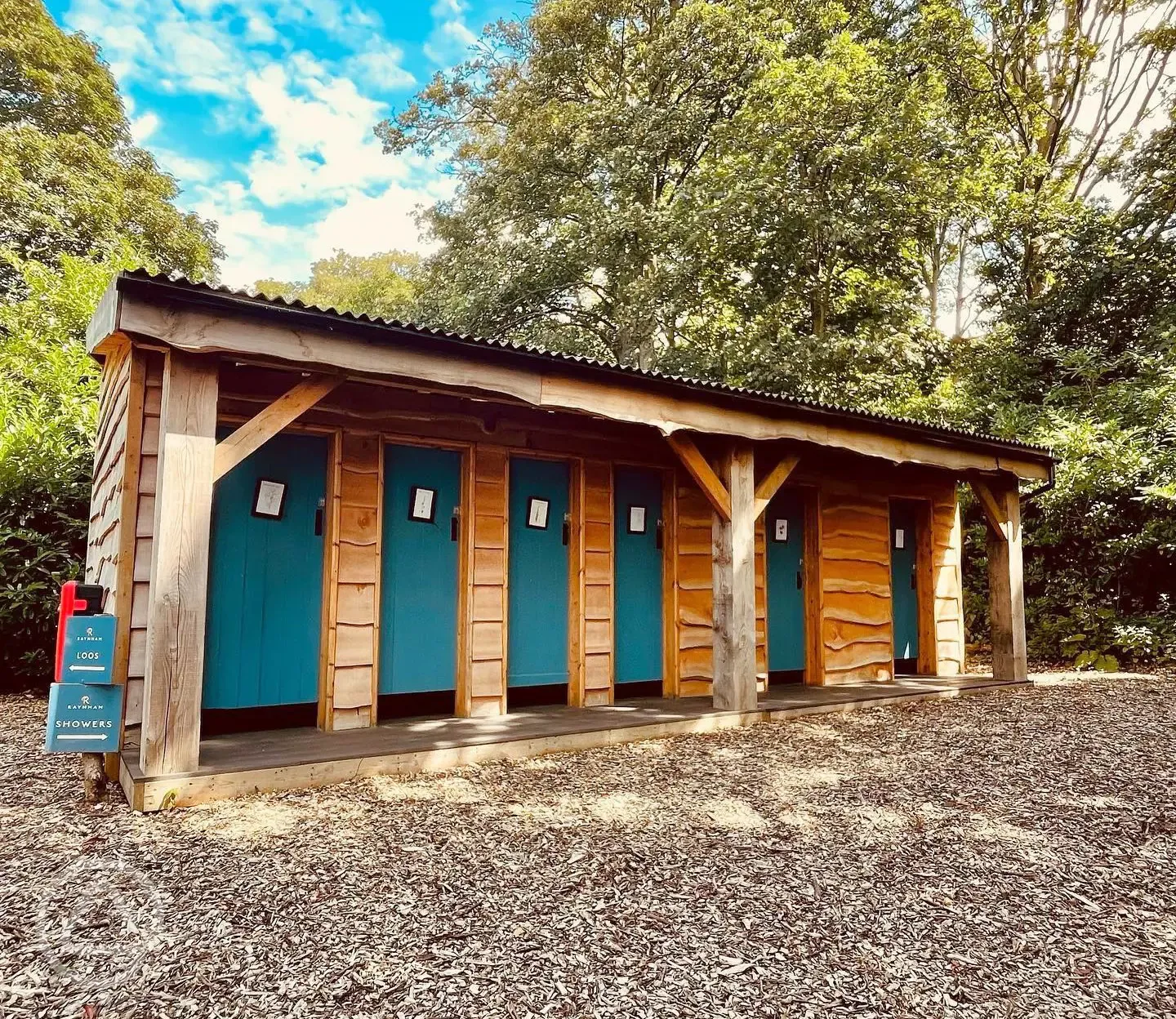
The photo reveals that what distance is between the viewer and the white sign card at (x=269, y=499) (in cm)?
426

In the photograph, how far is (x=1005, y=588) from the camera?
6.64 m

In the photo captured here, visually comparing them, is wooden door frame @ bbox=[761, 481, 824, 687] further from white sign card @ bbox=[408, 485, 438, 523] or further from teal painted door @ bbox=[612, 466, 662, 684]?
white sign card @ bbox=[408, 485, 438, 523]

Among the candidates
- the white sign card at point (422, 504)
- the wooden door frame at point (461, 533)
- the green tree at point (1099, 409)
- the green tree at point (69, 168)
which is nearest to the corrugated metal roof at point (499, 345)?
the wooden door frame at point (461, 533)

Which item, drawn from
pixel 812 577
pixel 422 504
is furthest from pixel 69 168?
pixel 812 577

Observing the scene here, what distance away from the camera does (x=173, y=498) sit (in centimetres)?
323

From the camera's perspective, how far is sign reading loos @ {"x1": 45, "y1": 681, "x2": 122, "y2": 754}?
118 inches

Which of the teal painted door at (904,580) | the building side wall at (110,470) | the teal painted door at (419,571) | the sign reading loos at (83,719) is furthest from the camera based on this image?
the teal painted door at (904,580)

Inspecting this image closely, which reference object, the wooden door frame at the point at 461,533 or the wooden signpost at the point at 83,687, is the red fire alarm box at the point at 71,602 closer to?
the wooden signpost at the point at 83,687

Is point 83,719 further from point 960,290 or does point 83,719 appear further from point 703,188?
point 960,290

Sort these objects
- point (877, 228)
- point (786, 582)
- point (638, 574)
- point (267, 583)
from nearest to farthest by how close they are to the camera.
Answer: point (267, 583), point (638, 574), point (786, 582), point (877, 228)

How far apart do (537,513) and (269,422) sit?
2162mm

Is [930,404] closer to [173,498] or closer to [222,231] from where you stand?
[173,498]

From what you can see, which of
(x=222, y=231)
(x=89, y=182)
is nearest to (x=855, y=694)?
(x=89, y=182)

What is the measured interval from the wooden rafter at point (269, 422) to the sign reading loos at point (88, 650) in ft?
2.55
